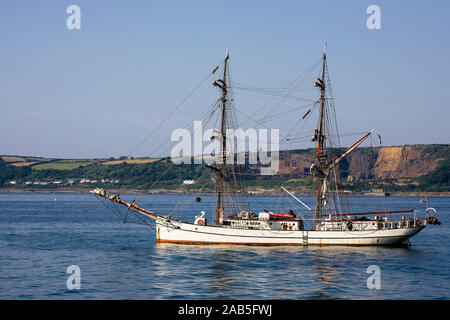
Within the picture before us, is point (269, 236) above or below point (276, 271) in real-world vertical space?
above

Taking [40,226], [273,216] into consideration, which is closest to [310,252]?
[273,216]

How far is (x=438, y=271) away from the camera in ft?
167

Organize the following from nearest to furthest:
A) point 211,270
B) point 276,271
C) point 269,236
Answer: point 276,271, point 211,270, point 269,236

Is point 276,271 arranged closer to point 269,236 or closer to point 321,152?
point 269,236

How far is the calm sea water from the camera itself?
3997 centimetres

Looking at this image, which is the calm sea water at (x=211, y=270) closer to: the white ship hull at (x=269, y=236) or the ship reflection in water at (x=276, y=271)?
the ship reflection in water at (x=276, y=271)

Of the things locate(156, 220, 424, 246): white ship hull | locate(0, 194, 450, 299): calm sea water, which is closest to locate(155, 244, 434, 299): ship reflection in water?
locate(0, 194, 450, 299): calm sea water

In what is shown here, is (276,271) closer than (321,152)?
Yes

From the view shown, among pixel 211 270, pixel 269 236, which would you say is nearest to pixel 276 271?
pixel 211 270

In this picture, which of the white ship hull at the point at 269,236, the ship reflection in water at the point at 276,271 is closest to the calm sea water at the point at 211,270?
the ship reflection in water at the point at 276,271

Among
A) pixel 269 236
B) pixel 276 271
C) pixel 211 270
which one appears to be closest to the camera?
pixel 276 271

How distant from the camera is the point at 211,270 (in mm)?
48969

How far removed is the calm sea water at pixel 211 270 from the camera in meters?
40.0

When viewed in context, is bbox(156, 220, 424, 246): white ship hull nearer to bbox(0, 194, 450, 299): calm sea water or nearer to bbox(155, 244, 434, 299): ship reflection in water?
bbox(155, 244, 434, 299): ship reflection in water
